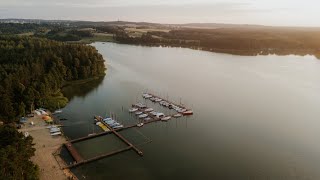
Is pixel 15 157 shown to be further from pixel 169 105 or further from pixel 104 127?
pixel 169 105

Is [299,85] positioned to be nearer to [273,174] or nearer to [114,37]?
[273,174]

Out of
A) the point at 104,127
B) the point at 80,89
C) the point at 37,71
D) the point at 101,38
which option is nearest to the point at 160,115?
the point at 104,127

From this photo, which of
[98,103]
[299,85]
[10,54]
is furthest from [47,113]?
[299,85]

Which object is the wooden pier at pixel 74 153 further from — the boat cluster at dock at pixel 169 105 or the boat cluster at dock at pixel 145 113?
the boat cluster at dock at pixel 169 105

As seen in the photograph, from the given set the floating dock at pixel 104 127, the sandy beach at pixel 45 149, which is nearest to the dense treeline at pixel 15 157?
the sandy beach at pixel 45 149

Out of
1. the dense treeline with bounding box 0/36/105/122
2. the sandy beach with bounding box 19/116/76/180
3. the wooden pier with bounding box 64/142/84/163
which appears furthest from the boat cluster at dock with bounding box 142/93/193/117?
the sandy beach with bounding box 19/116/76/180

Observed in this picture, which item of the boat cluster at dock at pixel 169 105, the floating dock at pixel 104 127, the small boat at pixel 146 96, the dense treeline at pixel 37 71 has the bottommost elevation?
the floating dock at pixel 104 127
